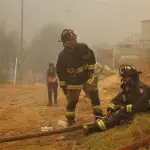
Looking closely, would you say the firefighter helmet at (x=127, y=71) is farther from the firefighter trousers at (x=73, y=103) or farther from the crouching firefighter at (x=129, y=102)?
the firefighter trousers at (x=73, y=103)

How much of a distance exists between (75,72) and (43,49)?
37.6 m

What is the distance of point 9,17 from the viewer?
64938 millimetres


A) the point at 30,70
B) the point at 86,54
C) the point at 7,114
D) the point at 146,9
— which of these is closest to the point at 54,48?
the point at 30,70

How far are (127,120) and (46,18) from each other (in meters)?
63.0

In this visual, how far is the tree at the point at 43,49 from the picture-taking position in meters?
43.3

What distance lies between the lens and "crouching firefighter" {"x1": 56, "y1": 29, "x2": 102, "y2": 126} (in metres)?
7.25

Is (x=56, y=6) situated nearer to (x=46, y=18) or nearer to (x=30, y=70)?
(x=46, y=18)

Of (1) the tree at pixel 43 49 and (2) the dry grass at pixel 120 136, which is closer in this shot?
(2) the dry grass at pixel 120 136

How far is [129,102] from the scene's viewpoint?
19.5 ft

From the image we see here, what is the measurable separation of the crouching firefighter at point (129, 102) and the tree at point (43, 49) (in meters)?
36.2

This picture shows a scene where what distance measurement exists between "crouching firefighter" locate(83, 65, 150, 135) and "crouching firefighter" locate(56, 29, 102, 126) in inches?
51.6

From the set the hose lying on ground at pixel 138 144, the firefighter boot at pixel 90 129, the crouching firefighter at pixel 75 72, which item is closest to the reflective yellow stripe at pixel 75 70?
the crouching firefighter at pixel 75 72

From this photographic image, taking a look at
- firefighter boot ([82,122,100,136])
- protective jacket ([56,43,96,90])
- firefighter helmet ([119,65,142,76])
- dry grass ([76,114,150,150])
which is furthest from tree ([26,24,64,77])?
dry grass ([76,114,150,150])

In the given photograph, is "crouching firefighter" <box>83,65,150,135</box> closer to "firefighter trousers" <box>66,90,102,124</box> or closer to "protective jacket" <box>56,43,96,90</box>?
"firefighter trousers" <box>66,90,102,124</box>
